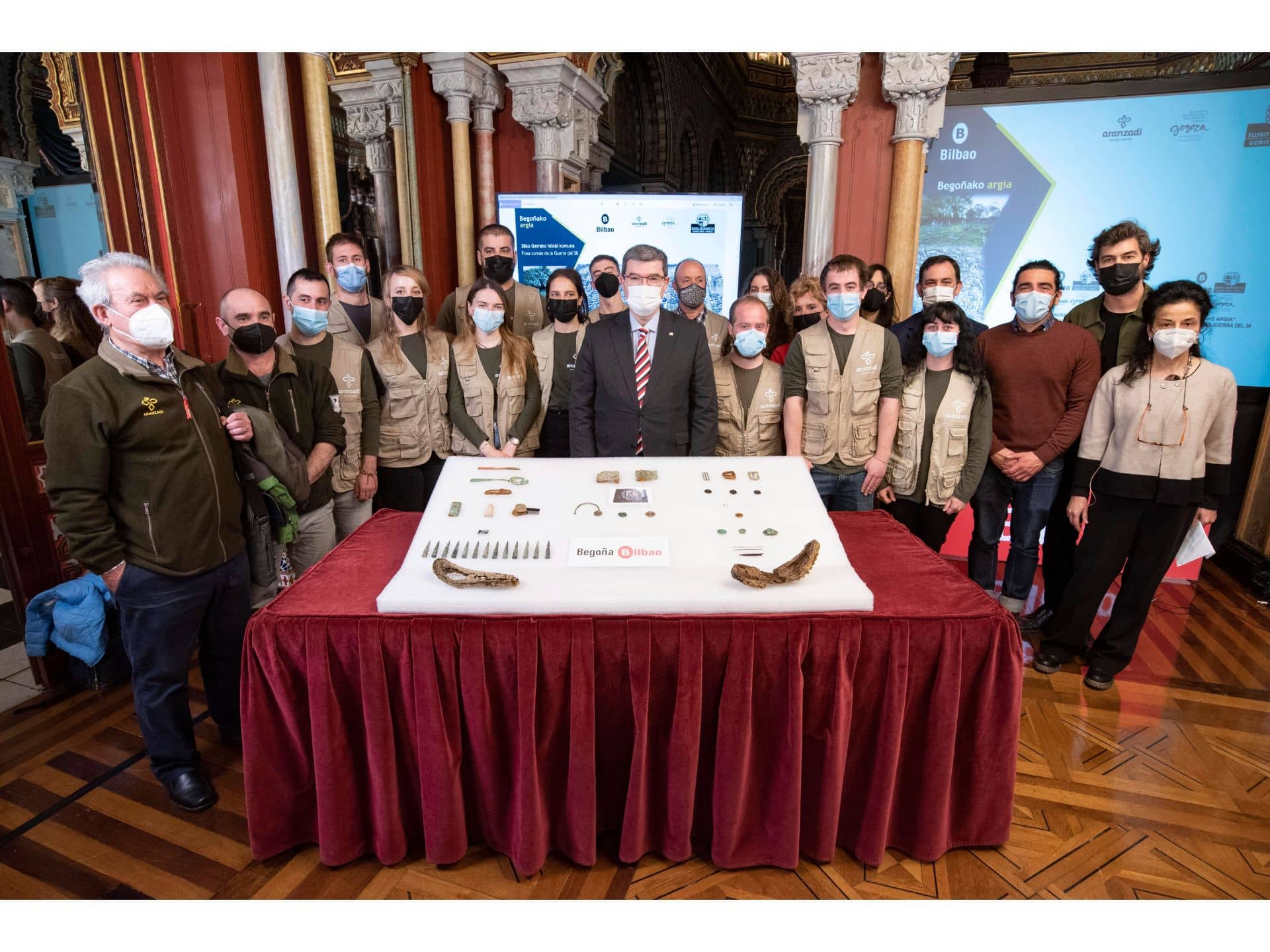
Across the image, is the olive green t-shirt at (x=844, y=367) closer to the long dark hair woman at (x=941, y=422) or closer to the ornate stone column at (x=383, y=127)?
the long dark hair woman at (x=941, y=422)

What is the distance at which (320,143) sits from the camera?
3.97 m

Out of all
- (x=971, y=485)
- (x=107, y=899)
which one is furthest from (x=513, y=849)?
(x=971, y=485)

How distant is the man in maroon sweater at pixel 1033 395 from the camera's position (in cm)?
288

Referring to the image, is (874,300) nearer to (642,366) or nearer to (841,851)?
→ (642,366)

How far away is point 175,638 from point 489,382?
1.61 meters

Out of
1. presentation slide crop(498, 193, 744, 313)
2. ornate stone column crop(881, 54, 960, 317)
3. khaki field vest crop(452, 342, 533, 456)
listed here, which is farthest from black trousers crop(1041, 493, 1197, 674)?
presentation slide crop(498, 193, 744, 313)

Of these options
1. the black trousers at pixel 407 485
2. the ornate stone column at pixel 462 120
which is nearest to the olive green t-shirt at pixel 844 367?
the black trousers at pixel 407 485

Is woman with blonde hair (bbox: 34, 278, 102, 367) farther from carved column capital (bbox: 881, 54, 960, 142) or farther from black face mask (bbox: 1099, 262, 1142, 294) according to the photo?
carved column capital (bbox: 881, 54, 960, 142)

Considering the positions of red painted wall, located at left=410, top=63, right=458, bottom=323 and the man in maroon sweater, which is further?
red painted wall, located at left=410, top=63, right=458, bottom=323

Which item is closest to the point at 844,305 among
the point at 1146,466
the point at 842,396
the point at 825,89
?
the point at 842,396

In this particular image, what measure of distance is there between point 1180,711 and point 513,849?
2678 millimetres

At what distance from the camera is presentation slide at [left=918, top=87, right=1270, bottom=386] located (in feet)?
13.9

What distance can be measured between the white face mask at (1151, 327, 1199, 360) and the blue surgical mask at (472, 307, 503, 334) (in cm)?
260

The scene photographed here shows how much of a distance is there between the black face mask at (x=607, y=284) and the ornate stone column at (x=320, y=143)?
1.54m
